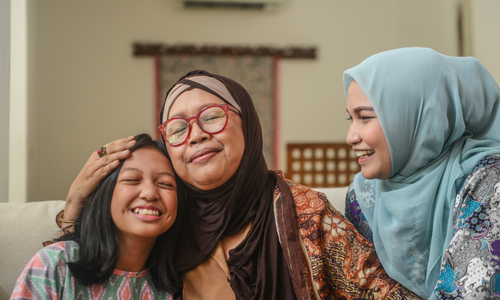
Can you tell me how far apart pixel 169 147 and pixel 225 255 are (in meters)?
0.44

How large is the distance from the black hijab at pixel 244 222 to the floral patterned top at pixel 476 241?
513mm

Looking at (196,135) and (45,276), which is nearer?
(45,276)

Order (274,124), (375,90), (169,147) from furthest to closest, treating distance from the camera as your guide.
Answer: (274,124)
(169,147)
(375,90)

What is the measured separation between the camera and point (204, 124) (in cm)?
134

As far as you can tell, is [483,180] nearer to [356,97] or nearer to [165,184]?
[356,97]

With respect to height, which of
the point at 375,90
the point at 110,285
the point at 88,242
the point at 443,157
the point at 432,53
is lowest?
the point at 110,285

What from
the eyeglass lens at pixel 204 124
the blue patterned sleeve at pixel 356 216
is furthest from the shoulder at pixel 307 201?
the eyeglass lens at pixel 204 124

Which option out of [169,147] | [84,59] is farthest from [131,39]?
[169,147]

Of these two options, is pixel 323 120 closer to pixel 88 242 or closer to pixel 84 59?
pixel 84 59

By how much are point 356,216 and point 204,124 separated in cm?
73

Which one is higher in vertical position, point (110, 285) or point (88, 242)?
point (88, 242)

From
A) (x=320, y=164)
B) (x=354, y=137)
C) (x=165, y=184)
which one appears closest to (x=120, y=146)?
(x=165, y=184)

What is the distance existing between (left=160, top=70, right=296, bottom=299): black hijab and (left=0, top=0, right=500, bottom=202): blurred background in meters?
2.82

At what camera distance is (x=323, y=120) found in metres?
4.68
